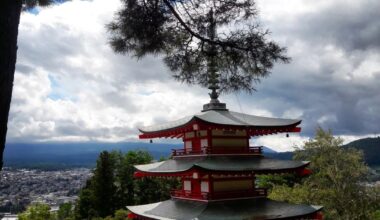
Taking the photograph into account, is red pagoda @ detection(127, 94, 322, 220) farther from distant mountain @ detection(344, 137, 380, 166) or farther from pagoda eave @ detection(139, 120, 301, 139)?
distant mountain @ detection(344, 137, 380, 166)

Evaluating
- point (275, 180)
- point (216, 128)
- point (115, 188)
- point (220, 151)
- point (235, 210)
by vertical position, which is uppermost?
point (216, 128)

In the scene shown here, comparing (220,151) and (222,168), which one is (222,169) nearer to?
(222,168)

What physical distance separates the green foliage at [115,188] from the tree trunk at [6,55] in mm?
34361

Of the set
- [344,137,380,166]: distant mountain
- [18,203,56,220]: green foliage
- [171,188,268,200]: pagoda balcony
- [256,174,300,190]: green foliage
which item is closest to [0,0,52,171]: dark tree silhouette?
[171,188,268,200]: pagoda balcony

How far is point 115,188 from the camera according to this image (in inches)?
1527

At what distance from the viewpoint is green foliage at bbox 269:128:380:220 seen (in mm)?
23406

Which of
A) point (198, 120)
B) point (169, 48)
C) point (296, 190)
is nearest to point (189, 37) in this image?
point (169, 48)

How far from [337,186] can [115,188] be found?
22.2m

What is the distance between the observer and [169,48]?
684 cm

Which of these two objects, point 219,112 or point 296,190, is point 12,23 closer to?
point 219,112

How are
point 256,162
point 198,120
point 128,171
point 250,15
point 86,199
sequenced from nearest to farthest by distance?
point 250,15 → point 198,120 → point 256,162 → point 86,199 → point 128,171

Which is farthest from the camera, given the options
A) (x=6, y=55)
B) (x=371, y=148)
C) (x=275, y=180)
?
(x=371, y=148)

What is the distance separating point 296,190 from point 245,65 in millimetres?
20628

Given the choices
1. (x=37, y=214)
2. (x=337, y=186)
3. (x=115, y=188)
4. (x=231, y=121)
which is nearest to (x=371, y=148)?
(x=115, y=188)
